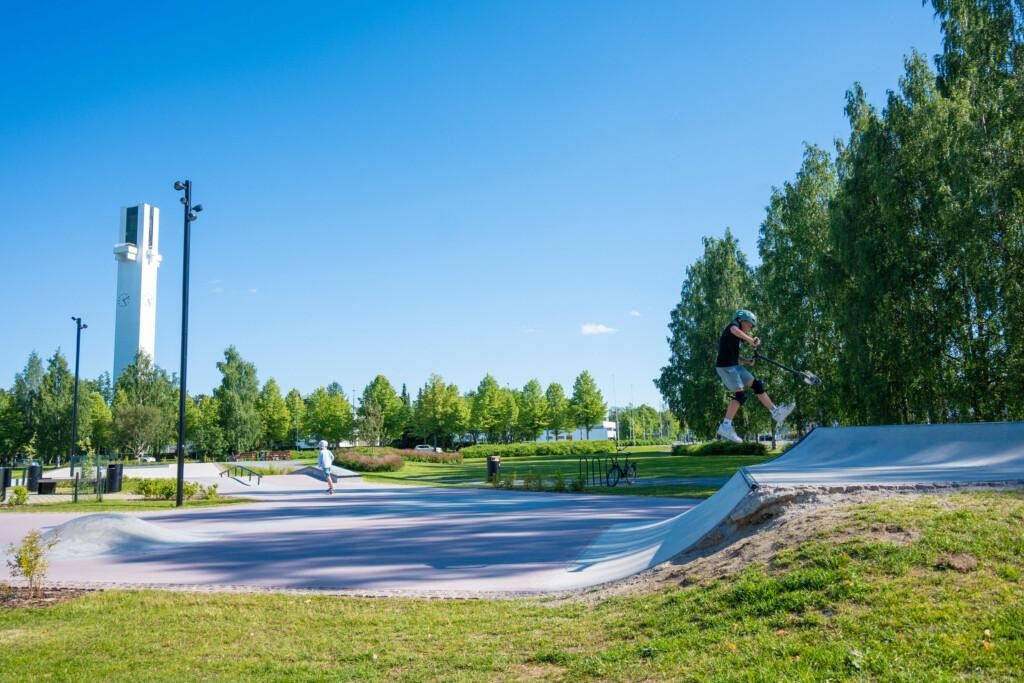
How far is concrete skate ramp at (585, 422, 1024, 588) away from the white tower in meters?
112

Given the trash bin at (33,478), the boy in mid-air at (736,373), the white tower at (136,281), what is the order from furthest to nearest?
the white tower at (136,281), the trash bin at (33,478), the boy in mid-air at (736,373)

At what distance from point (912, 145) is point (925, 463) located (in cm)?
1965

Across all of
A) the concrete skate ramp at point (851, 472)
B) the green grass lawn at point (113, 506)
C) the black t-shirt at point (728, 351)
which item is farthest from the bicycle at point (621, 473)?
the black t-shirt at point (728, 351)

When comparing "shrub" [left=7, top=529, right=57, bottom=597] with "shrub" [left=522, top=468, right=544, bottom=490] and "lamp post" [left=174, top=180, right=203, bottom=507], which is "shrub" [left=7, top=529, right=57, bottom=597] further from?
"shrub" [left=522, top=468, right=544, bottom=490]

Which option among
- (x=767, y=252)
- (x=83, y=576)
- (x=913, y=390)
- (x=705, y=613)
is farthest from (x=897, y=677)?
(x=767, y=252)

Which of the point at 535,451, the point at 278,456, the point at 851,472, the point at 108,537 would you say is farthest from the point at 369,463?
the point at 851,472

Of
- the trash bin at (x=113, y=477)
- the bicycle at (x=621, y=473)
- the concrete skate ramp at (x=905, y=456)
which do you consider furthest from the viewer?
the trash bin at (x=113, y=477)

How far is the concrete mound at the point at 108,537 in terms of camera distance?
11344 mm

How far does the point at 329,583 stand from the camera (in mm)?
8617

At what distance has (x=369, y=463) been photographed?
40062mm

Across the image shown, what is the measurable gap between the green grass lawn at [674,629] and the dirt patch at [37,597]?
488 mm

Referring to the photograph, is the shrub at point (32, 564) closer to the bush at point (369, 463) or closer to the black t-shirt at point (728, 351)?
the black t-shirt at point (728, 351)

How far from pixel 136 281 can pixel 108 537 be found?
378 feet

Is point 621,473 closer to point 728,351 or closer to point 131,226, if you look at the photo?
point 728,351
